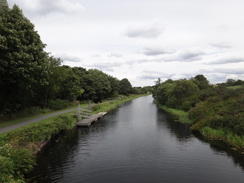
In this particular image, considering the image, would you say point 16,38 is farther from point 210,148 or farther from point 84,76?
point 84,76

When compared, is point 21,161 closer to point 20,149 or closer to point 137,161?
point 20,149

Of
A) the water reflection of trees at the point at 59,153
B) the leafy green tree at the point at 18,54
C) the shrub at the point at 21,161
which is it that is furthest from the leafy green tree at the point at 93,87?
the shrub at the point at 21,161

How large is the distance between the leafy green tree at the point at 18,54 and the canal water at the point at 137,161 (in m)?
8.65

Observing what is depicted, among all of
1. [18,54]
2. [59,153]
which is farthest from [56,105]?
[59,153]

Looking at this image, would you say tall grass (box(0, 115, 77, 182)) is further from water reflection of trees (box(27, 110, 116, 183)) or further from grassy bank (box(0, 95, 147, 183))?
water reflection of trees (box(27, 110, 116, 183))

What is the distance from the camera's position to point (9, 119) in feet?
87.4

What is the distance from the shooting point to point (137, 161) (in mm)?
16250

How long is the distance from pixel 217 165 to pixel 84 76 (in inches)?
2426

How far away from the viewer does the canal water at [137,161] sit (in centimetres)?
1331

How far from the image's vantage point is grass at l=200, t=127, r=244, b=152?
1906cm

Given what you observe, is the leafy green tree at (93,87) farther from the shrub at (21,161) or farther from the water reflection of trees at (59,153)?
the shrub at (21,161)

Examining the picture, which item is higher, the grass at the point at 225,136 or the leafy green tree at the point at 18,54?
the leafy green tree at the point at 18,54

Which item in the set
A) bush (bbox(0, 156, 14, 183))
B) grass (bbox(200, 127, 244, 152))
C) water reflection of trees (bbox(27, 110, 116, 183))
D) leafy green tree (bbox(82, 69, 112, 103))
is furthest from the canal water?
leafy green tree (bbox(82, 69, 112, 103))

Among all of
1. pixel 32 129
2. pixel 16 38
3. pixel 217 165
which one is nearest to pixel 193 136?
pixel 217 165
